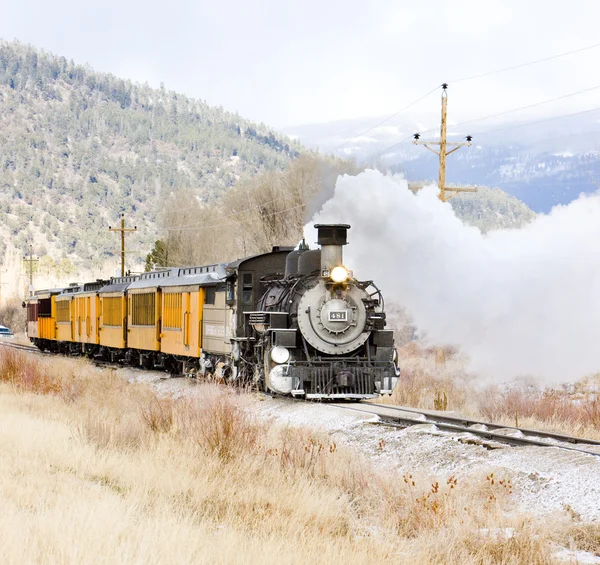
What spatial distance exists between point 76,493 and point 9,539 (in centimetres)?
195

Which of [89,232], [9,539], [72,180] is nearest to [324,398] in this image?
[9,539]

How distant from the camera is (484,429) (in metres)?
12.9

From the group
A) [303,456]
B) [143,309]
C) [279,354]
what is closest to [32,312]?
[143,309]

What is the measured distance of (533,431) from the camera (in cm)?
1223

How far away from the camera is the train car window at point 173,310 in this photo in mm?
22714

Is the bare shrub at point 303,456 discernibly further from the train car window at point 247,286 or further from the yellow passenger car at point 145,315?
the yellow passenger car at point 145,315

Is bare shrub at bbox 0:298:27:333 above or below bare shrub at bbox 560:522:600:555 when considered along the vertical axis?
above

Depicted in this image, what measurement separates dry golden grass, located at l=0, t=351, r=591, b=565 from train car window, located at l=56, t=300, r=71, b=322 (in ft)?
82.2

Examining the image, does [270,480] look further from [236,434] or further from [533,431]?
[533,431]

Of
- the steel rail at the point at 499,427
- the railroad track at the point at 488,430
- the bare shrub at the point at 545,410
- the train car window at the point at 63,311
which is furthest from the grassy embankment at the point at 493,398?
the train car window at the point at 63,311

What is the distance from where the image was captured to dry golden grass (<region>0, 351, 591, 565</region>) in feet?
20.7

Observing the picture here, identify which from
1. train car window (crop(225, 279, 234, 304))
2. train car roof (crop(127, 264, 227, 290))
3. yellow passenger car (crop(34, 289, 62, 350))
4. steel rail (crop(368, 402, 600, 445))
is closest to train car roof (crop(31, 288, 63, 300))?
yellow passenger car (crop(34, 289, 62, 350))

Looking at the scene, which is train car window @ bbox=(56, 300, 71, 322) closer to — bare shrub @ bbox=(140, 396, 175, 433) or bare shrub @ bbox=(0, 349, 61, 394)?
bare shrub @ bbox=(0, 349, 61, 394)

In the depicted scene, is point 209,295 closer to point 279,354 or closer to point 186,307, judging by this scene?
point 186,307
